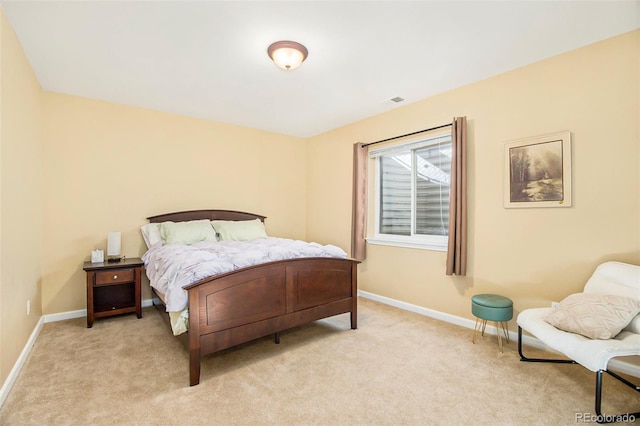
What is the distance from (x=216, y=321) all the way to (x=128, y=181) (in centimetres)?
250

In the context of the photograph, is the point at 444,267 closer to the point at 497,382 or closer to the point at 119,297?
the point at 497,382

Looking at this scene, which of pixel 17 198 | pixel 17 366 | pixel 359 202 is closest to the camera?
pixel 17 366

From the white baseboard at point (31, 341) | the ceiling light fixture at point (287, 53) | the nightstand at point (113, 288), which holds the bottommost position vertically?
the white baseboard at point (31, 341)

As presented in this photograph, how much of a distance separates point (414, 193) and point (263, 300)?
229 centimetres

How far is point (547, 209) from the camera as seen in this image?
2607 millimetres

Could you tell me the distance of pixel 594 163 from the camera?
7.80 feet

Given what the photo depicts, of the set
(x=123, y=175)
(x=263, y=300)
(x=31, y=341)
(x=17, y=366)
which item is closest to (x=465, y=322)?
(x=263, y=300)

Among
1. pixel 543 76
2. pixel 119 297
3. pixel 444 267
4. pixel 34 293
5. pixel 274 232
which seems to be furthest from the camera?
pixel 274 232

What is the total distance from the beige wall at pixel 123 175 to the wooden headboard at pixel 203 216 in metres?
0.10

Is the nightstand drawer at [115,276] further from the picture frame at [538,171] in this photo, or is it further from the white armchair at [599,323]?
the picture frame at [538,171]

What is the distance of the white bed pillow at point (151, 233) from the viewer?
141 inches

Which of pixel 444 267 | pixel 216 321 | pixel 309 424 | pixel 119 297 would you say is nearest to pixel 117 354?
pixel 216 321

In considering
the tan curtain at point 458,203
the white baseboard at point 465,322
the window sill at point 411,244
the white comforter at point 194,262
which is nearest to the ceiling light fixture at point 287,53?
the white comforter at point 194,262

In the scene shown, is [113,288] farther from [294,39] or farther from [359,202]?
[294,39]
